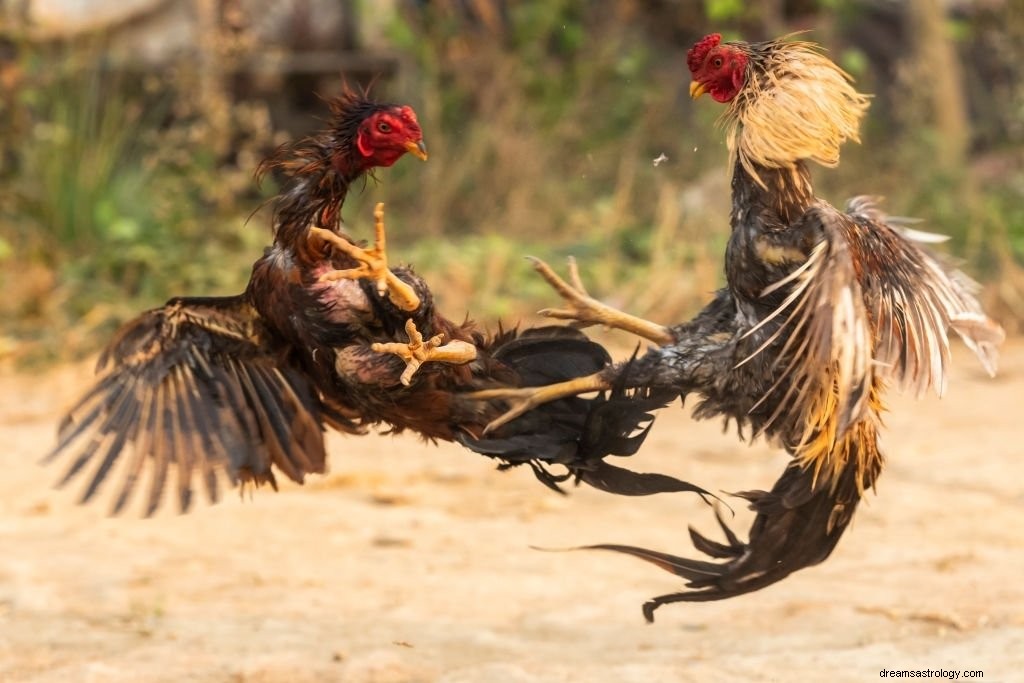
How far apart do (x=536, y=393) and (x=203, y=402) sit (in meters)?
0.86

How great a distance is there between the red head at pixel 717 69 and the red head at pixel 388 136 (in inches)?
26.1

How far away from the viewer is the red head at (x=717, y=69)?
11.1ft

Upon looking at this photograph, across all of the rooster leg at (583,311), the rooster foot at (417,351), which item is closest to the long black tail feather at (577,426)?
the rooster leg at (583,311)

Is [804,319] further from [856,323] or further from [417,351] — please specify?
[417,351]

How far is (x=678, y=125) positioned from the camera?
1061 cm

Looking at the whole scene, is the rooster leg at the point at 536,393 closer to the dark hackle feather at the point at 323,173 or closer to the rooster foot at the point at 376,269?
the rooster foot at the point at 376,269

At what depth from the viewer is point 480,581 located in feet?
15.7

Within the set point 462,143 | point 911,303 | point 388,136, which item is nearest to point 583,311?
point 388,136

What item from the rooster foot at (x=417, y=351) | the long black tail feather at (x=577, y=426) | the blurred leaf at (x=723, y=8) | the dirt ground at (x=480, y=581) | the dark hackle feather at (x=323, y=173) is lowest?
the dirt ground at (x=480, y=581)

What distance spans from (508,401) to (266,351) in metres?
0.63

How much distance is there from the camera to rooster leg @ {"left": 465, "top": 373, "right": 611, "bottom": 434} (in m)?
3.53

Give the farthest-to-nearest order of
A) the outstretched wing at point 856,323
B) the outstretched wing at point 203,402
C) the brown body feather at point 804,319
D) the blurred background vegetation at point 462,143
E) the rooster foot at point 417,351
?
the blurred background vegetation at point 462,143
the outstretched wing at point 203,402
the rooster foot at point 417,351
the brown body feather at point 804,319
the outstretched wing at point 856,323

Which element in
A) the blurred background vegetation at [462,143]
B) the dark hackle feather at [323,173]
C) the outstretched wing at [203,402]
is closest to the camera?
the dark hackle feather at [323,173]

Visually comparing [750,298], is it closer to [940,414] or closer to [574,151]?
[940,414]
